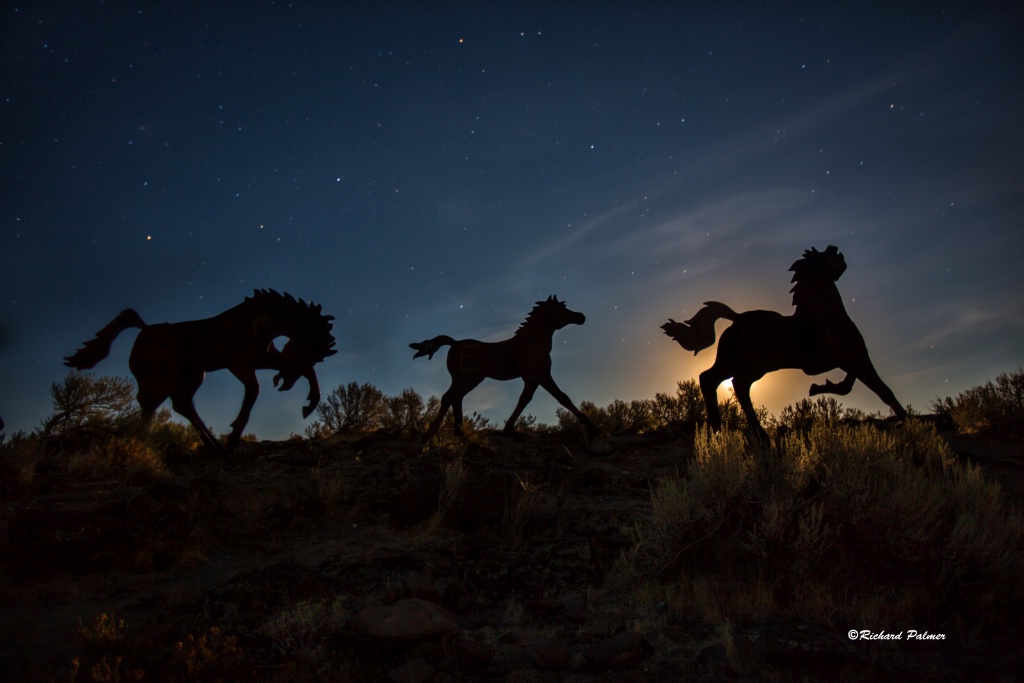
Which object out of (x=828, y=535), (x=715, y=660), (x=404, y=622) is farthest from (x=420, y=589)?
(x=828, y=535)

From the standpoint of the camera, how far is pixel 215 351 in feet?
33.5

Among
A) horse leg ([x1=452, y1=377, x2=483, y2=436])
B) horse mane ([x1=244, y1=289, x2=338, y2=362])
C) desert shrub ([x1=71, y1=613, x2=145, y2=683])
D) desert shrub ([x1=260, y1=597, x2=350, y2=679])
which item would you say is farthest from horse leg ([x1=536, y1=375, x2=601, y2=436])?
desert shrub ([x1=71, y1=613, x2=145, y2=683])

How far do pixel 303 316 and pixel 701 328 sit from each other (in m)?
7.10

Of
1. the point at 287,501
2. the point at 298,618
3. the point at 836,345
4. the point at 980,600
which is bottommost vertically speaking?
the point at 980,600

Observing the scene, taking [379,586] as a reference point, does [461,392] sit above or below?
above

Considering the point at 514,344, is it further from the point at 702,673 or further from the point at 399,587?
the point at 702,673

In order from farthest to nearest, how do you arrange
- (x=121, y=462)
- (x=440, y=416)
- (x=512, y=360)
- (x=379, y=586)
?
(x=512, y=360), (x=440, y=416), (x=121, y=462), (x=379, y=586)

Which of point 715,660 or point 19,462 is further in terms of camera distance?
point 19,462

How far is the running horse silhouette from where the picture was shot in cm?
1233

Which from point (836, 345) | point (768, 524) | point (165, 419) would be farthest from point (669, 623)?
point (165, 419)

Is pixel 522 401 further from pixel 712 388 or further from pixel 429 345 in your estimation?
pixel 712 388

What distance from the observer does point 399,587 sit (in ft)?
18.4

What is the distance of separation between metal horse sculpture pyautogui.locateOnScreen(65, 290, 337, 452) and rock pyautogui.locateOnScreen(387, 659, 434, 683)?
A: 22.7 ft

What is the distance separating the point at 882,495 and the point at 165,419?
14.3m
